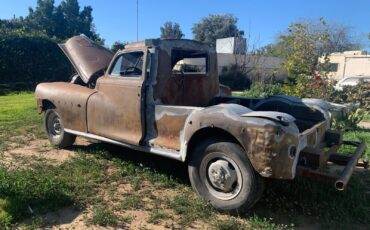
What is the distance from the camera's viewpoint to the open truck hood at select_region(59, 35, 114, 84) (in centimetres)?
672

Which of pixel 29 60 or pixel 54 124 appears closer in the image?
pixel 54 124

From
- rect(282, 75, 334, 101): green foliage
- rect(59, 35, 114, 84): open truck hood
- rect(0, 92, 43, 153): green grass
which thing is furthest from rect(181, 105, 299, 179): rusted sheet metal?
rect(282, 75, 334, 101): green foliage

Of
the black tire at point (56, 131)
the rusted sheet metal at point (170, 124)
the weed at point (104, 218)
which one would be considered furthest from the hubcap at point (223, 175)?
the black tire at point (56, 131)

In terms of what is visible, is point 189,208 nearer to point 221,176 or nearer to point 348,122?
point 221,176

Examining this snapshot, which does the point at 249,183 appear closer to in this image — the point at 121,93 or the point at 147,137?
the point at 147,137

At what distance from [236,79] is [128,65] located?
21.1m

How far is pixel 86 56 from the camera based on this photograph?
6945mm

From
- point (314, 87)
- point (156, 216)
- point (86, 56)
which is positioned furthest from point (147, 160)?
point (314, 87)

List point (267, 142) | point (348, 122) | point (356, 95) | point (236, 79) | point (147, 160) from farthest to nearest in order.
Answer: point (236, 79), point (356, 95), point (348, 122), point (147, 160), point (267, 142)

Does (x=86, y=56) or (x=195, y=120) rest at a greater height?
(x=86, y=56)

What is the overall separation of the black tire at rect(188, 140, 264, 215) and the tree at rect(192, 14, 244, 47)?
168 ft

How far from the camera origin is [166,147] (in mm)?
4957

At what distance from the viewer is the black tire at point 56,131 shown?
6.83 meters

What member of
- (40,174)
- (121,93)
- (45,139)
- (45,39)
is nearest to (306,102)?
(121,93)
